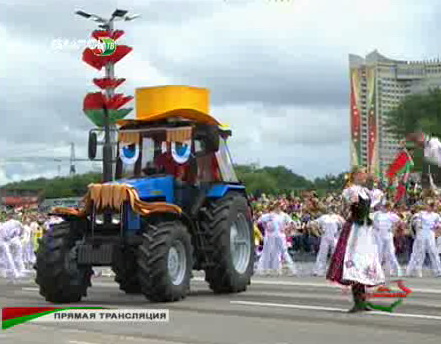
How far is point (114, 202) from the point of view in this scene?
1526cm

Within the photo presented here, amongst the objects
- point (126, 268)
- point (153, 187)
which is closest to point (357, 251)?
point (153, 187)

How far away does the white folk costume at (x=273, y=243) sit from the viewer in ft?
79.5

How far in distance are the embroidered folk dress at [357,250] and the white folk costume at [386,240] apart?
9.76 m

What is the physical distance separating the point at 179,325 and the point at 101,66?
1603cm

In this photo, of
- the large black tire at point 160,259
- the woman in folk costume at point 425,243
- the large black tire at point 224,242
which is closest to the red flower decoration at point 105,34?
the woman in folk costume at point 425,243

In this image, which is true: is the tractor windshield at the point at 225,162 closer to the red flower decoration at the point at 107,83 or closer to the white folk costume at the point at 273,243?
the white folk costume at the point at 273,243

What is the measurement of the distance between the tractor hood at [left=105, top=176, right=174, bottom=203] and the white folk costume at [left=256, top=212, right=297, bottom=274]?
8586 millimetres

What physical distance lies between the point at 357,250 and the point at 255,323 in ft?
5.94

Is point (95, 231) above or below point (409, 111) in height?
below

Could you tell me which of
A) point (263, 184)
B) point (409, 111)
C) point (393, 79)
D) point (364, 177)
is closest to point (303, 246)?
point (364, 177)

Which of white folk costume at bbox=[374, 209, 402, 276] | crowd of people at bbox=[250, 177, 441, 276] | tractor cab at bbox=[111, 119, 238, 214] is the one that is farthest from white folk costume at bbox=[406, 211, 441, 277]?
tractor cab at bbox=[111, 119, 238, 214]

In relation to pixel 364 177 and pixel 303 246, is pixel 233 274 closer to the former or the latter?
pixel 364 177

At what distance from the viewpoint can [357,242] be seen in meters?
13.0

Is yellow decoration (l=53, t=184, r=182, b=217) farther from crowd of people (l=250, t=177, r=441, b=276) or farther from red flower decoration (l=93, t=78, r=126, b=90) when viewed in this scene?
red flower decoration (l=93, t=78, r=126, b=90)
